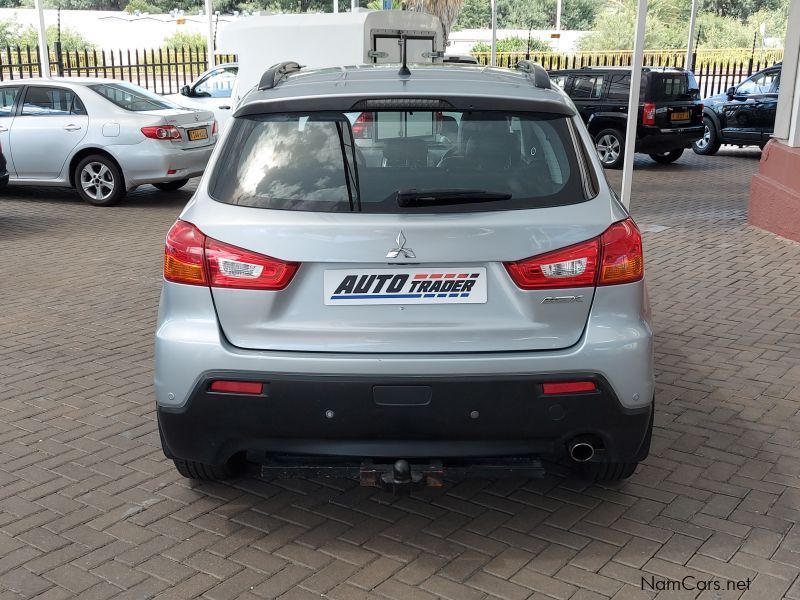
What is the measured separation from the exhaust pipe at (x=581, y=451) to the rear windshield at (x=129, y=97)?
10.2 meters

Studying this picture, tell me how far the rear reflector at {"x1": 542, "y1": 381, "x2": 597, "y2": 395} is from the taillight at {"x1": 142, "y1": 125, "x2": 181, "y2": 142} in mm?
9571

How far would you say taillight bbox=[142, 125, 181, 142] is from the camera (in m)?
11.8

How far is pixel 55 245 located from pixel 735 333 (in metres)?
6.85

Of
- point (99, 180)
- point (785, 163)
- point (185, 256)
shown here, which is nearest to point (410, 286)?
point (185, 256)

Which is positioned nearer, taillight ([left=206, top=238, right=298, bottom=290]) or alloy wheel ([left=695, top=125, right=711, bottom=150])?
taillight ([left=206, top=238, right=298, bottom=290])

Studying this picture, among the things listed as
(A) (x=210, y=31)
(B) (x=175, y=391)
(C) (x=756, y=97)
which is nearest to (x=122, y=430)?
(B) (x=175, y=391)

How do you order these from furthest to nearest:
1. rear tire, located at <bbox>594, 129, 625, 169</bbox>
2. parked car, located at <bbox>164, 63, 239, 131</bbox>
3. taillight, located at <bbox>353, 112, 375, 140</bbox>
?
1. rear tire, located at <bbox>594, 129, 625, 169</bbox>
2. parked car, located at <bbox>164, 63, 239, 131</bbox>
3. taillight, located at <bbox>353, 112, 375, 140</bbox>

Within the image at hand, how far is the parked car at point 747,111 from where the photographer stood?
A: 648 inches

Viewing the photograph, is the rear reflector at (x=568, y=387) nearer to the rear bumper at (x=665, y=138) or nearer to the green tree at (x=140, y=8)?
the rear bumper at (x=665, y=138)

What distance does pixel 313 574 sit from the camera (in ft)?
11.0

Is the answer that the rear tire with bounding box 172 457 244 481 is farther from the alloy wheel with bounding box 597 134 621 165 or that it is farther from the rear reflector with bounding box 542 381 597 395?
the alloy wheel with bounding box 597 134 621 165

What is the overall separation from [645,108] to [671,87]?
0.62 metres

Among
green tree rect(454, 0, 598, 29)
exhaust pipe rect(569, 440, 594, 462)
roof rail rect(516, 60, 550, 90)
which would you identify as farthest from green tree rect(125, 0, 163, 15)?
exhaust pipe rect(569, 440, 594, 462)

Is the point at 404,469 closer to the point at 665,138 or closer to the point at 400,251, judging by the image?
the point at 400,251
